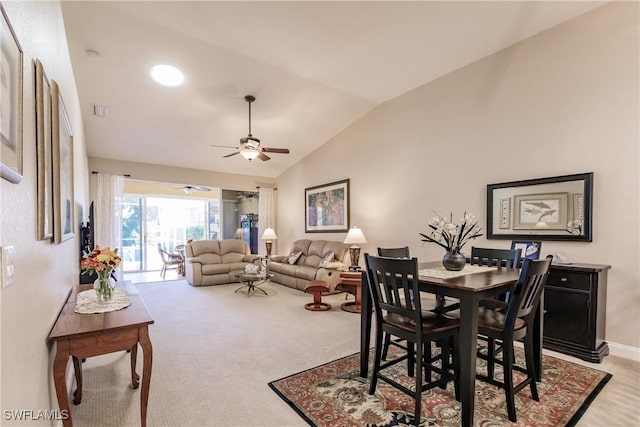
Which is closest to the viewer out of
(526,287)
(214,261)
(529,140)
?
(526,287)

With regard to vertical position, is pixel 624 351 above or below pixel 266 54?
Result: below

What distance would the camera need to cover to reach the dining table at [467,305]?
1827 mm

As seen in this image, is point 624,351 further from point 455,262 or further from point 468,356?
point 468,356

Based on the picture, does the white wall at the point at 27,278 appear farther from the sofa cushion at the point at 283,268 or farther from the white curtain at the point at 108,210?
the white curtain at the point at 108,210

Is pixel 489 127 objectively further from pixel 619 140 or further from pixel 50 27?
pixel 50 27

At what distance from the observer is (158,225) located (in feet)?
29.4

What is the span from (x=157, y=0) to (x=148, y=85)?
160 cm

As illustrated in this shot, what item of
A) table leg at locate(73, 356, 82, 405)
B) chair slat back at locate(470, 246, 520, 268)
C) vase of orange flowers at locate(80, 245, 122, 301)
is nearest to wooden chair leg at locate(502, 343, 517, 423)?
chair slat back at locate(470, 246, 520, 268)

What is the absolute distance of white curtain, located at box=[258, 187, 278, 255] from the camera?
8203 millimetres

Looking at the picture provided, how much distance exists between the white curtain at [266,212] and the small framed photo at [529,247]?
231 inches

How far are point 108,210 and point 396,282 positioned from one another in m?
6.39

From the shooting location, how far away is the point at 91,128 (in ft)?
17.4

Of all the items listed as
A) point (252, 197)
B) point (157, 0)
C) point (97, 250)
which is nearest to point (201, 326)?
point (97, 250)

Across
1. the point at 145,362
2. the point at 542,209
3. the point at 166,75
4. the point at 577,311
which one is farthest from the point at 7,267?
the point at 542,209
